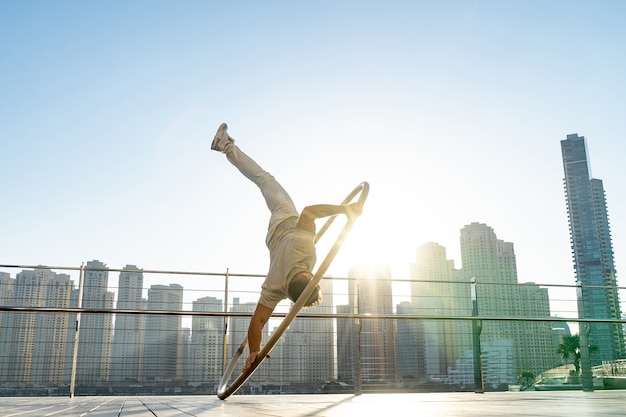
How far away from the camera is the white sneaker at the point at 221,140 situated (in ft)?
14.9

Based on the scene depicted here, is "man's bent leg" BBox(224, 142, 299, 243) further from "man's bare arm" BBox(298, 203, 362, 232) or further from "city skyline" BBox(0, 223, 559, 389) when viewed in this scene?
"city skyline" BBox(0, 223, 559, 389)

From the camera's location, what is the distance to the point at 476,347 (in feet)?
21.0

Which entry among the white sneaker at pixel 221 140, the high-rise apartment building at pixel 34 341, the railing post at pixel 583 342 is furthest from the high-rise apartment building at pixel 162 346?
the railing post at pixel 583 342

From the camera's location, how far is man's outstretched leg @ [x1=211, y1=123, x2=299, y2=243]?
3.78 meters

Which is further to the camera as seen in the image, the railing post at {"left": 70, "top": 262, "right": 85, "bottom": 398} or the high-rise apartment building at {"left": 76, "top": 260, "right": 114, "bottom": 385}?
the high-rise apartment building at {"left": 76, "top": 260, "right": 114, "bottom": 385}

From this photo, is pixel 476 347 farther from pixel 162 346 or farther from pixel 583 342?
pixel 162 346

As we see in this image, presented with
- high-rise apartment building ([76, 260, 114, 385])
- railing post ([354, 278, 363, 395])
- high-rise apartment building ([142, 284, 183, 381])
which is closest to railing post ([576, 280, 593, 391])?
railing post ([354, 278, 363, 395])

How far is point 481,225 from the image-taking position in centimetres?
6456

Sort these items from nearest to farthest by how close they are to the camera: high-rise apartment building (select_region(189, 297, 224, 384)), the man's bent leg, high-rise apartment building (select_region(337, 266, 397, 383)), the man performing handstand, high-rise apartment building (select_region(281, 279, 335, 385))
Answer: the man performing handstand → the man's bent leg → high-rise apartment building (select_region(189, 297, 224, 384)) → high-rise apartment building (select_region(337, 266, 397, 383)) → high-rise apartment building (select_region(281, 279, 335, 385))

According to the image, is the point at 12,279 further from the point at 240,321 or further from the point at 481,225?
the point at 481,225

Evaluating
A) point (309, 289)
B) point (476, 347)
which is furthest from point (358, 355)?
point (309, 289)

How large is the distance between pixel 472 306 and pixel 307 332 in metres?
2.14

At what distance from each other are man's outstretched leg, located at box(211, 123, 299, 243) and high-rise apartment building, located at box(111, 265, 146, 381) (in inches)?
Result: 86.1

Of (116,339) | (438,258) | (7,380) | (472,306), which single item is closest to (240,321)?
(116,339)
